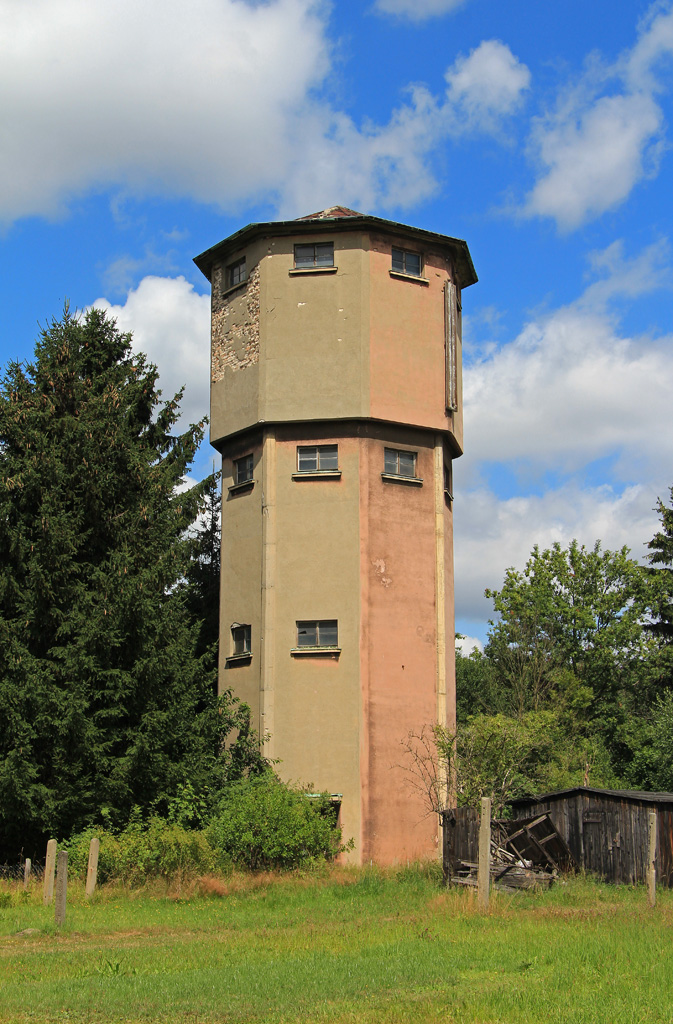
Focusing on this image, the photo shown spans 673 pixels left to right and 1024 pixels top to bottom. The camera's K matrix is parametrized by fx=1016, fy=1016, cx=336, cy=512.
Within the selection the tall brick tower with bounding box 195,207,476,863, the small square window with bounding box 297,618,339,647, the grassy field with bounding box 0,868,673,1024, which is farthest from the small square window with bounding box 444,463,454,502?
the grassy field with bounding box 0,868,673,1024

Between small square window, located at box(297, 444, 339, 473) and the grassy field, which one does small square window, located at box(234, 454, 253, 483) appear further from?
the grassy field

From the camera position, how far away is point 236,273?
91.0 ft

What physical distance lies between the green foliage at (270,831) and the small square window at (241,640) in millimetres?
4356

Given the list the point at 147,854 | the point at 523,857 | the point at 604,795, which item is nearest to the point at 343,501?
the point at 604,795

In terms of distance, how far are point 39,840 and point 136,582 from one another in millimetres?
5758

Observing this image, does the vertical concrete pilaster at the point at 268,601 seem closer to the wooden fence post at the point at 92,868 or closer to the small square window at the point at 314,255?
the small square window at the point at 314,255

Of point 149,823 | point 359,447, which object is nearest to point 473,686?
point 359,447

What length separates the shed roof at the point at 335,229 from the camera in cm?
2572

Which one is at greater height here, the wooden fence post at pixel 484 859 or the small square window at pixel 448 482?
the small square window at pixel 448 482

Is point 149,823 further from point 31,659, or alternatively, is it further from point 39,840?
point 31,659

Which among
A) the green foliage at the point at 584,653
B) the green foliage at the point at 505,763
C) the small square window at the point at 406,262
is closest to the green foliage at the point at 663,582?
the green foliage at the point at 584,653

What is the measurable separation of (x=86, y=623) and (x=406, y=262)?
12.6 m

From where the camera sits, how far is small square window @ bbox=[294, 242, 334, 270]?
26016 mm

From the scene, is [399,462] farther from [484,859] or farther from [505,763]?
[484,859]
